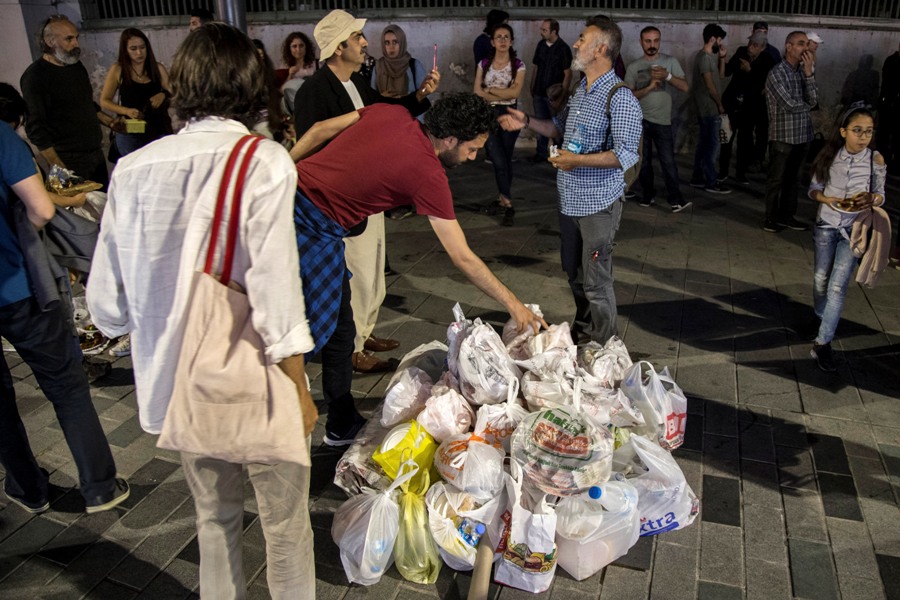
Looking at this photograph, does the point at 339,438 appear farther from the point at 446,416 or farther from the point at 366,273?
the point at 366,273

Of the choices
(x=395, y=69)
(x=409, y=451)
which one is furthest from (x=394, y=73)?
(x=409, y=451)

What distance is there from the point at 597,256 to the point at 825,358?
4.98 feet

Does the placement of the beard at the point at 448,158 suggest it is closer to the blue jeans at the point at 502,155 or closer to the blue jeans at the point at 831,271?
the blue jeans at the point at 831,271

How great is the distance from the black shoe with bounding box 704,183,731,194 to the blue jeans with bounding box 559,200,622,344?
15.6 ft

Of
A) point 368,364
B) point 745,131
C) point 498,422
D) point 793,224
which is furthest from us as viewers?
point 745,131

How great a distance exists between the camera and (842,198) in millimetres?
4629

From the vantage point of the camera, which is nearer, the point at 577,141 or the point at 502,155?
the point at 577,141

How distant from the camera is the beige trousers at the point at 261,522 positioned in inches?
91.4

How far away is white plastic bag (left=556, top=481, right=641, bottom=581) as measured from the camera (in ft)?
9.43

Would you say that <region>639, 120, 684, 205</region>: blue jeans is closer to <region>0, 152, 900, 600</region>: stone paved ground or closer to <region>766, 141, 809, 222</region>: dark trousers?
<region>766, 141, 809, 222</region>: dark trousers

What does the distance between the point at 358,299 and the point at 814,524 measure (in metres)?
2.57

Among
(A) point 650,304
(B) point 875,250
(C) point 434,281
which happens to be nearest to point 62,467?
(C) point 434,281

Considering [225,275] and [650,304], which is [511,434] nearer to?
[225,275]

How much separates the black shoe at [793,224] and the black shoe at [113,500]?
6.25 m
